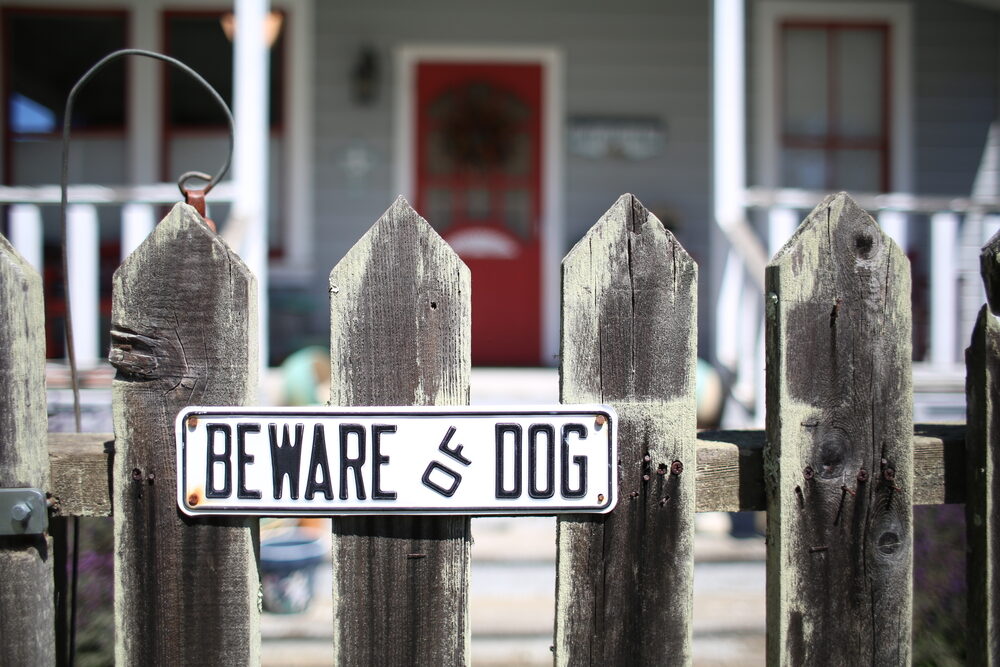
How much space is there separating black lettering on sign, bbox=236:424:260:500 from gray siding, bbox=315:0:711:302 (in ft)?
17.6

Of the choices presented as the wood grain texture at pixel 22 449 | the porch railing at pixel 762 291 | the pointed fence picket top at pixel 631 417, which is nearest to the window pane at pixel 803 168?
the porch railing at pixel 762 291

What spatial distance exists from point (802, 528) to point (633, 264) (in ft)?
1.75

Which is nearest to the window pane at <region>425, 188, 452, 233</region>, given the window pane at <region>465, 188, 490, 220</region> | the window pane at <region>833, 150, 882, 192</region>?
the window pane at <region>465, 188, 490, 220</region>

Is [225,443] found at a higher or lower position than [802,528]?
higher

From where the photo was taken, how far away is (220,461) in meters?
1.32

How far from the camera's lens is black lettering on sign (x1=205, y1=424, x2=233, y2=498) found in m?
1.32

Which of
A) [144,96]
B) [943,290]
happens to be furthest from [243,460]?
[144,96]

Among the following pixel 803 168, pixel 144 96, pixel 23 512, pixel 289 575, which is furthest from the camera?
pixel 803 168

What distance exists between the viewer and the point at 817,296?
→ 137cm

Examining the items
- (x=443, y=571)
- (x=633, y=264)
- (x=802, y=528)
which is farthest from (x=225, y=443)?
(x=802, y=528)

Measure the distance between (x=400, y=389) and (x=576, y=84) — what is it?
5724 mm

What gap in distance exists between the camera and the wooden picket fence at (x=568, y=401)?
52.6 inches

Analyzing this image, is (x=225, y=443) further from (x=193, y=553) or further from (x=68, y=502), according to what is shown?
(x=68, y=502)

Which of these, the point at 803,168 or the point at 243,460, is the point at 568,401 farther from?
the point at 803,168
